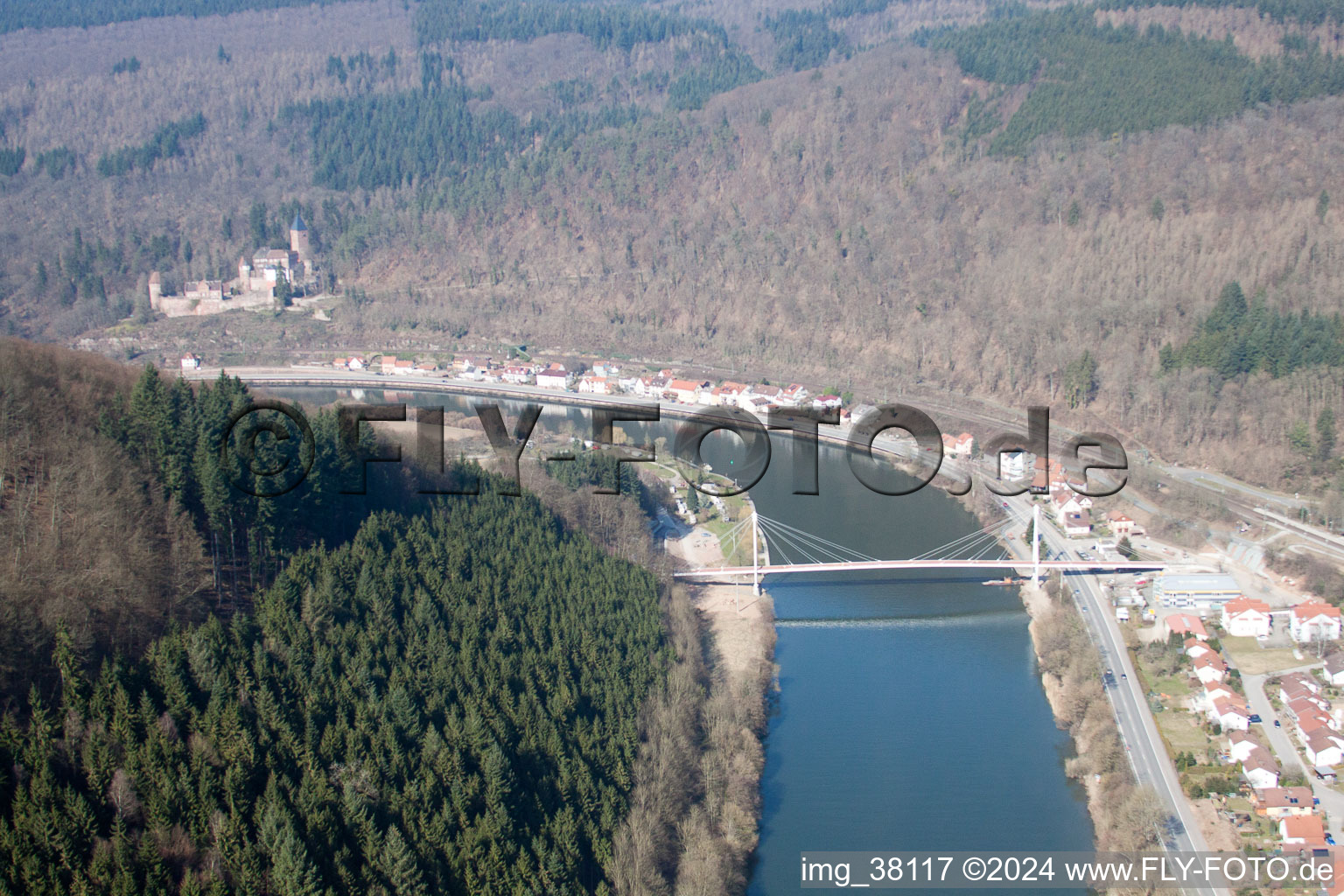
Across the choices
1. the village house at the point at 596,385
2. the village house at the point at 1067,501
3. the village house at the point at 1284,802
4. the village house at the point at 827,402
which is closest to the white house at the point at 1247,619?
the village house at the point at 1284,802

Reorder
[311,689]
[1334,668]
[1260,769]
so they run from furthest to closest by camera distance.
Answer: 1. [1334,668]
2. [1260,769]
3. [311,689]

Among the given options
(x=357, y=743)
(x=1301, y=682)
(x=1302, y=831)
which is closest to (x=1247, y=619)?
(x=1301, y=682)

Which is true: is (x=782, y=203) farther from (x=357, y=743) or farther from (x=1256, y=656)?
(x=357, y=743)

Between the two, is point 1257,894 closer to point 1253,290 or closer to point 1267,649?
point 1267,649

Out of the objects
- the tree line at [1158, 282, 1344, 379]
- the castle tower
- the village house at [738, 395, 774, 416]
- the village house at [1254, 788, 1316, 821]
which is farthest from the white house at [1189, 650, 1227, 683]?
the castle tower

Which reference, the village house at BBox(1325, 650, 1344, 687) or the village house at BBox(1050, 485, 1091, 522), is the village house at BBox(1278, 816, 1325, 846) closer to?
the village house at BBox(1325, 650, 1344, 687)

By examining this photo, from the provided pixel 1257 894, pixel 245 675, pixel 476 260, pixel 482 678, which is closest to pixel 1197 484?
pixel 1257 894
